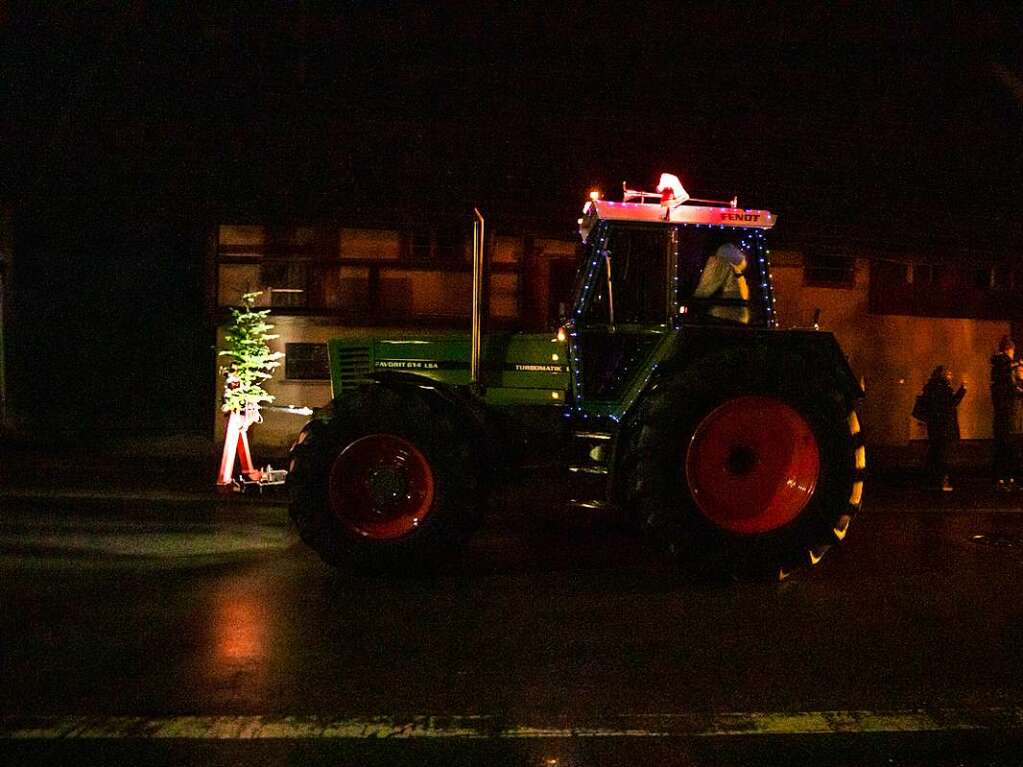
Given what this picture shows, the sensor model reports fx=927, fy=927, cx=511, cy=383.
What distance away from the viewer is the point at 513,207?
13.0 meters

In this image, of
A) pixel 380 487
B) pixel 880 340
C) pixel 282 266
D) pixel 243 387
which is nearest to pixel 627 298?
pixel 380 487

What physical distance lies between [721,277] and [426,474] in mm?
2589

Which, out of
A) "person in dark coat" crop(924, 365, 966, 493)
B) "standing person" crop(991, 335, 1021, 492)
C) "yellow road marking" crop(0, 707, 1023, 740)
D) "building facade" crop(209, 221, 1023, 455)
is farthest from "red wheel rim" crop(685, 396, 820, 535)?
"building facade" crop(209, 221, 1023, 455)

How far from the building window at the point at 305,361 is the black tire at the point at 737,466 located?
8.29m

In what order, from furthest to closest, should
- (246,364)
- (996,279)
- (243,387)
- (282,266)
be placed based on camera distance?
(996,279) → (282,266) → (246,364) → (243,387)

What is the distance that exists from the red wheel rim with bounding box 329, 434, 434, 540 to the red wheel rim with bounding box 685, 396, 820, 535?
1962 millimetres

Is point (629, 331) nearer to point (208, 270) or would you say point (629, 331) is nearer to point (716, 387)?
point (716, 387)

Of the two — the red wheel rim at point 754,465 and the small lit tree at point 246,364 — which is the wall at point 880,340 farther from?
the red wheel rim at point 754,465

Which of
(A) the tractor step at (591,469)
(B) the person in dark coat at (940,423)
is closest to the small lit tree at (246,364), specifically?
(A) the tractor step at (591,469)

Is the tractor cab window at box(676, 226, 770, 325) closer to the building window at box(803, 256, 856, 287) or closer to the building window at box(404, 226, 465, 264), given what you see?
the building window at box(404, 226, 465, 264)

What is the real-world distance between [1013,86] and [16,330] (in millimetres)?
16836

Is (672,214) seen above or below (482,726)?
above

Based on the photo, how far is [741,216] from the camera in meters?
6.79

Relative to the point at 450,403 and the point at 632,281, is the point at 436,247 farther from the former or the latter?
the point at 450,403
